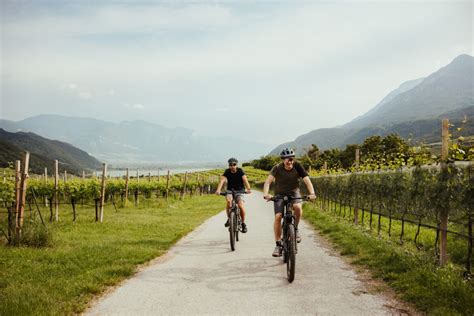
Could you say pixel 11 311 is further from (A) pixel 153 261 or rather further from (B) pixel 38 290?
(A) pixel 153 261

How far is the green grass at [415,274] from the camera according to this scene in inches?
212

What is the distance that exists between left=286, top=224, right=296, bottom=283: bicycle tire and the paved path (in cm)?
15

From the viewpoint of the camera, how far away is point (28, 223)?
431 inches

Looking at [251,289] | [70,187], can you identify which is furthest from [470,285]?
[70,187]

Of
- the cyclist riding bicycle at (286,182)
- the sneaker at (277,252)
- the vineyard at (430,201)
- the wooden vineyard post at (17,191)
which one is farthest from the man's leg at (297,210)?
the wooden vineyard post at (17,191)

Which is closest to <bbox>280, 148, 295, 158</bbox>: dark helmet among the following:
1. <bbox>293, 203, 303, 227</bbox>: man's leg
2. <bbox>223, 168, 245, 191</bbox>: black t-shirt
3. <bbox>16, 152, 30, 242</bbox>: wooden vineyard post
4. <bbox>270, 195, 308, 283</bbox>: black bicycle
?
<bbox>270, 195, 308, 283</bbox>: black bicycle

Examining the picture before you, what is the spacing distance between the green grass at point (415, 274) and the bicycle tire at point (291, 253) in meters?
1.57

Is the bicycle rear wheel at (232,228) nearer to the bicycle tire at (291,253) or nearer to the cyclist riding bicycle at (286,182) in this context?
the cyclist riding bicycle at (286,182)

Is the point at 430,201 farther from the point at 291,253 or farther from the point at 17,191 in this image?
the point at 17,191

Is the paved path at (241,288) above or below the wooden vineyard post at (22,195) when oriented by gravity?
below

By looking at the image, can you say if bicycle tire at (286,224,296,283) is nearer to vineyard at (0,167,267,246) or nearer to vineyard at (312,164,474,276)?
vineyard at (312,164,474,276)

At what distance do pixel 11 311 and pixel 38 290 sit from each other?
1017mm

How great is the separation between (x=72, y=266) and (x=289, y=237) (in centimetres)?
440

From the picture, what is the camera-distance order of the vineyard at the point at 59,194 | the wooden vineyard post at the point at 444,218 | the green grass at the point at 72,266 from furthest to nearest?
the vineyard at the point at 59,194
the wooden vineyard post at the point at 444,218
the green grass at the point at 72,266
